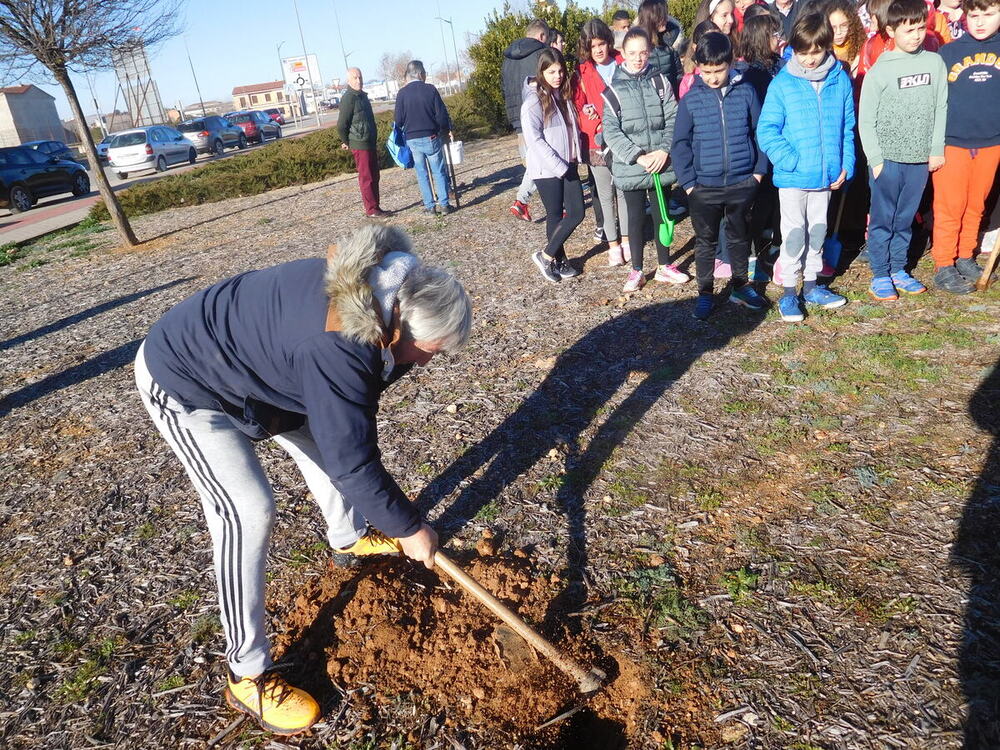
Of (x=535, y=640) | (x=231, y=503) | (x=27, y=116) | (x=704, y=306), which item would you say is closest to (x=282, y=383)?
(x=231, y=503)

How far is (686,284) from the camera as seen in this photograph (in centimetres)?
568

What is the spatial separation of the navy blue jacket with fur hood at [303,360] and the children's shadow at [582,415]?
1137 millimetres

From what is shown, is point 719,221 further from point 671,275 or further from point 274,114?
point 274,114

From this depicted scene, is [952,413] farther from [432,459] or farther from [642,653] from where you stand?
[432,459]

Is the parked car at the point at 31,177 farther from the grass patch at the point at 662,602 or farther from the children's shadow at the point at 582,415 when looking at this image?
the grass patch at the point at 662,602

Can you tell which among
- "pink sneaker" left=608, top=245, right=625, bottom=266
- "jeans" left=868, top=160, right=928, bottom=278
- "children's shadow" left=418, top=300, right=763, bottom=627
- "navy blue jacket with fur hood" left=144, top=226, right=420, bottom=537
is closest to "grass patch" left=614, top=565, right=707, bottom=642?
"children's shadow" left=418, top=300, right=763, bottom=627

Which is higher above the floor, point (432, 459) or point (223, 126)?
point (223, 126)

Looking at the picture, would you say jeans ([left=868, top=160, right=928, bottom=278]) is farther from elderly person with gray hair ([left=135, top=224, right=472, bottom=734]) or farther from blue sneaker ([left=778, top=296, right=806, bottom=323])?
elderly person with gray hair ([left=135, top=224, right=472, bottom=734])

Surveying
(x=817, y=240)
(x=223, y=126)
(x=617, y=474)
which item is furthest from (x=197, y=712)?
(x=223, y=126)

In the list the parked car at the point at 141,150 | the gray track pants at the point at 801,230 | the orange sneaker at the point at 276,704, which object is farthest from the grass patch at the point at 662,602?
the parked car at the point at 141,150

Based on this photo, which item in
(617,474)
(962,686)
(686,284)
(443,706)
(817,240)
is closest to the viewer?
(962,686)

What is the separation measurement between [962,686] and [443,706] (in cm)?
174

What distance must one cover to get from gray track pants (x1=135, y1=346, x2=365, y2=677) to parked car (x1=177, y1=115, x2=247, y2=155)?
2832 cm

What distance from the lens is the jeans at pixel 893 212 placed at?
185 inches
